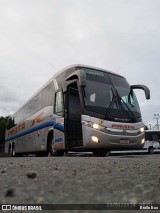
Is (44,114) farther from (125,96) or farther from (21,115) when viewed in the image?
(21,115)

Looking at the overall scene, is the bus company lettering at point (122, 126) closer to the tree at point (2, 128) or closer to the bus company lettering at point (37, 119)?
the bus company lettering at point (37, 119)

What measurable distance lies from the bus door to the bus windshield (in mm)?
589

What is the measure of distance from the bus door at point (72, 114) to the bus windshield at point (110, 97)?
59 centimetres

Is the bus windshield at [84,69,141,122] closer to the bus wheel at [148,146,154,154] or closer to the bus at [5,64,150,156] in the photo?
the bus at [5,64,150,156]

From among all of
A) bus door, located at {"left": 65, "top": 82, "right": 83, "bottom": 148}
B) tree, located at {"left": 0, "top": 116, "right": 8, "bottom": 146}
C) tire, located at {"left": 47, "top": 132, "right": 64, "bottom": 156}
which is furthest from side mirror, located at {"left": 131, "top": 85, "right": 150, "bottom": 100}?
tree, located at {"left": 0, "top": 116, "right": 8, "bottom": 146}

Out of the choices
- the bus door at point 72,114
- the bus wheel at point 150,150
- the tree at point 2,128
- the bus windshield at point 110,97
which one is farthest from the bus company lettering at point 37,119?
the tree at point 2,128

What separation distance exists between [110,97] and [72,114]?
4.56 feet

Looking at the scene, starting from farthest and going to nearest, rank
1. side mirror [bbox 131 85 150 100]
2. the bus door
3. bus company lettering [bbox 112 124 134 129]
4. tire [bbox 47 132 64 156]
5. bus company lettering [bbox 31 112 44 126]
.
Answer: bus company lettering [bbox 31 112 44 126]
tire [bbox 47 132 64 156]
side mirror [bbox 131 85 150 100]
the bus door
bus company lettering [bbox 112 124 134 129]

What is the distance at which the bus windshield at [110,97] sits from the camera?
9453 mm

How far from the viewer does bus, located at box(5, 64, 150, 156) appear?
9.16 m

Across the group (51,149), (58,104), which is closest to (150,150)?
(51,149)

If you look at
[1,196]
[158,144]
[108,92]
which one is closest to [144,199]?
[1,196]

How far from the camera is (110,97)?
991 cm

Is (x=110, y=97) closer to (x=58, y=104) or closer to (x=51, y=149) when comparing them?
(x=58, y=104)
